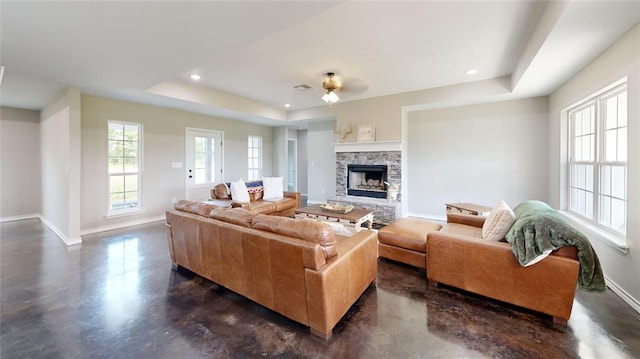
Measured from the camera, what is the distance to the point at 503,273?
2.17 metres

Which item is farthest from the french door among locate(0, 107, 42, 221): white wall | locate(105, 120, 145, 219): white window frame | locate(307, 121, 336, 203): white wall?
locate(0, 107, 42, 221): white wall

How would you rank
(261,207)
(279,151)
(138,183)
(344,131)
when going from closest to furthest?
(261,207), (138,183), (344,131), (279,151)

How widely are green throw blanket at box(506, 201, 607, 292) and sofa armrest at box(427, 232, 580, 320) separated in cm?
7

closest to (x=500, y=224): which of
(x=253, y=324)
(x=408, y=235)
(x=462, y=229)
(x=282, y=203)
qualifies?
(x=462, y=229)

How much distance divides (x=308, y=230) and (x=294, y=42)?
7.72 ft

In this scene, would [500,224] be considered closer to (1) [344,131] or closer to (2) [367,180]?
(2) [367,180]

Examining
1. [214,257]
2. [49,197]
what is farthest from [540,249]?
[49,197]

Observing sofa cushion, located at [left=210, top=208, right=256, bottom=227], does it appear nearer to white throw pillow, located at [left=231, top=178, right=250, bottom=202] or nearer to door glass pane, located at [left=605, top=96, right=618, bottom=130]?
white throw pillow, located at [left=231, top=178, right=250, bottom=202]

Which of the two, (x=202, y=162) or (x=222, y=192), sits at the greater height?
(x=202, y=162)

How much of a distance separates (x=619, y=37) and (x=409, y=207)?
409 cm

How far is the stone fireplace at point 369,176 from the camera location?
5.25m

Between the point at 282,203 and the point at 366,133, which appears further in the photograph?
the point at 366,133

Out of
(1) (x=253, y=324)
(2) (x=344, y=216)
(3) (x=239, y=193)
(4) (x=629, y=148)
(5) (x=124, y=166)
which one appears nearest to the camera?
(1) (x=253, y=324)

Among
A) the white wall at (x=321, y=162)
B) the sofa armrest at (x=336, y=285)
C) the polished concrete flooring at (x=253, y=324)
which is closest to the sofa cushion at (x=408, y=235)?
the polished concrete flooring at (x=253, y=324)
